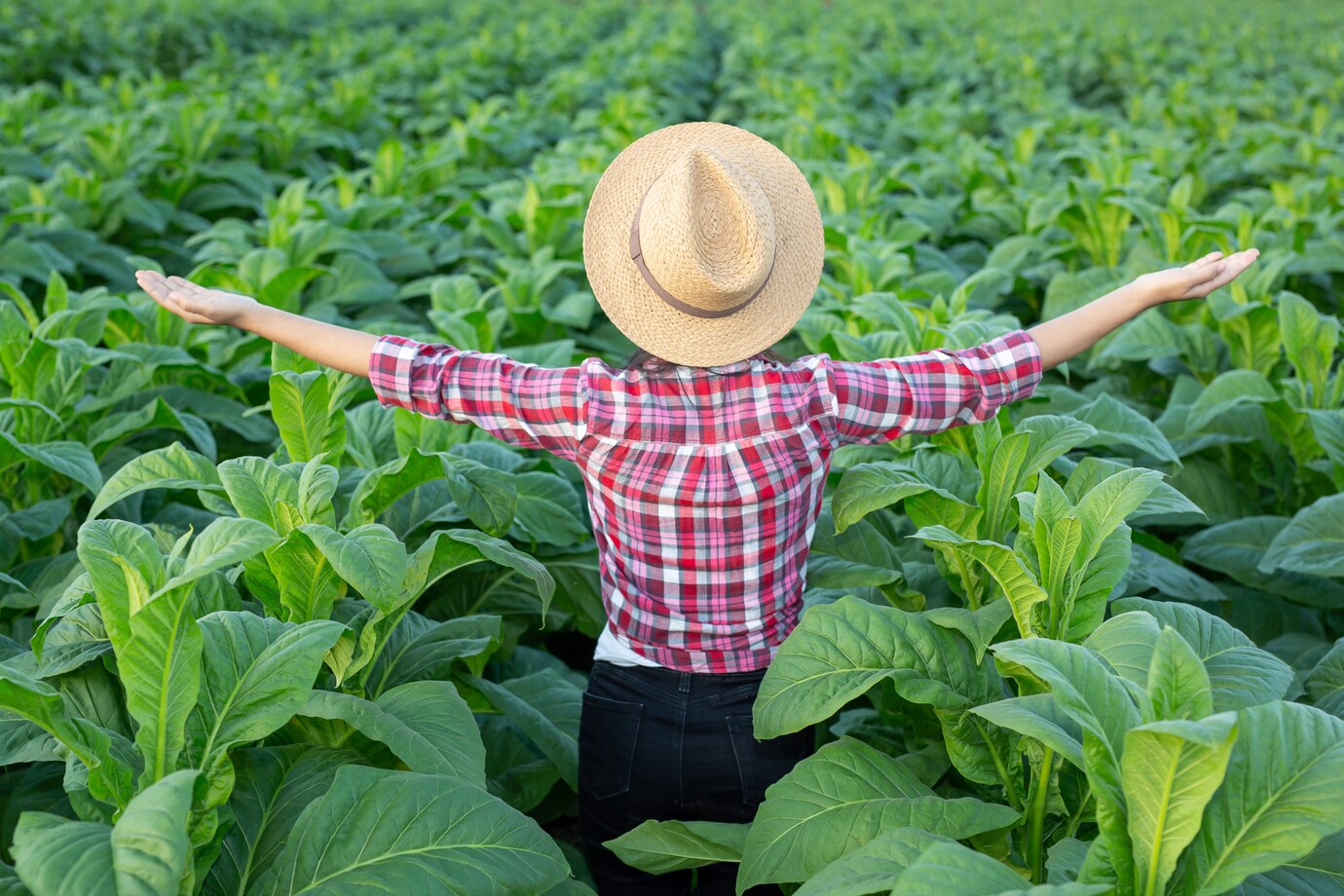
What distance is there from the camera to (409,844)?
175cm

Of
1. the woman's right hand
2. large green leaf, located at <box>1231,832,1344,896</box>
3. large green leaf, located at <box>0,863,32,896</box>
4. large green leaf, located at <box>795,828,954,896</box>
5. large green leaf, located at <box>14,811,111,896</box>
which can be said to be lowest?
large green leaf, located at <box>1231,832,1344,896</box>

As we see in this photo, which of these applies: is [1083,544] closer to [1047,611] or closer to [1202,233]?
[1047,611]

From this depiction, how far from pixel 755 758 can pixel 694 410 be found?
26.5 inches

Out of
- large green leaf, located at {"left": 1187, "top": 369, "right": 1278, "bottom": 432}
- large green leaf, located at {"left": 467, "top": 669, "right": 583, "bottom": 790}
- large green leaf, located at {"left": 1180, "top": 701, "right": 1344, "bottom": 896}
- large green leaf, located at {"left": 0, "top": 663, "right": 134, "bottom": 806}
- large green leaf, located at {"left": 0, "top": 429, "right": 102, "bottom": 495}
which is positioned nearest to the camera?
large green leaf, located at {"left": 1180, "top": 701, "right": 1344, "bottom": 896}

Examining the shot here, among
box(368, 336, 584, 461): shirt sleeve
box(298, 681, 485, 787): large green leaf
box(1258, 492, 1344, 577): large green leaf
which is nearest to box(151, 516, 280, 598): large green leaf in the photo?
box(298, 681, 485, 787): large green leaf

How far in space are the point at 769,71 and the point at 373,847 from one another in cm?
1335

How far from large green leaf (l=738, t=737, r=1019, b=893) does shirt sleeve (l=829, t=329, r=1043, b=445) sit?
591 millimetres

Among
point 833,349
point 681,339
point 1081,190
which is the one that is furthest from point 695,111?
point 681,339

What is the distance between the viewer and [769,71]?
14.0 m

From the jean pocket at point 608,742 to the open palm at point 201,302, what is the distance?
3.28ft

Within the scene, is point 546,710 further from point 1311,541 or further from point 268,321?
point 1311,541

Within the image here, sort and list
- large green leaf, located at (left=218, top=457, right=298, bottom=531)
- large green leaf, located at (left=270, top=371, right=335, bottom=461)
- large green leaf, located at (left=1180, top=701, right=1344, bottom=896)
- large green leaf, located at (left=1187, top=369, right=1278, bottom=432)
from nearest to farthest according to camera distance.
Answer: large green leaf, located at (left=1180, top=701, right=1344, bottom=896), large green leaf, located at (left=218, top=457, right=298, bottom=531), large green leaf, located at (left=270, top=371, right=335, bottom=461), large green leaf, located at (left=1187, top=369, right=1278, bottom=432)

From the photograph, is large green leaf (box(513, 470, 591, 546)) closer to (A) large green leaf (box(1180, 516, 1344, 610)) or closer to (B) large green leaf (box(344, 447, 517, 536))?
(B) large green leaf (box(344, 447, 517, 536))

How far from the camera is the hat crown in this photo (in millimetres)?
2016
